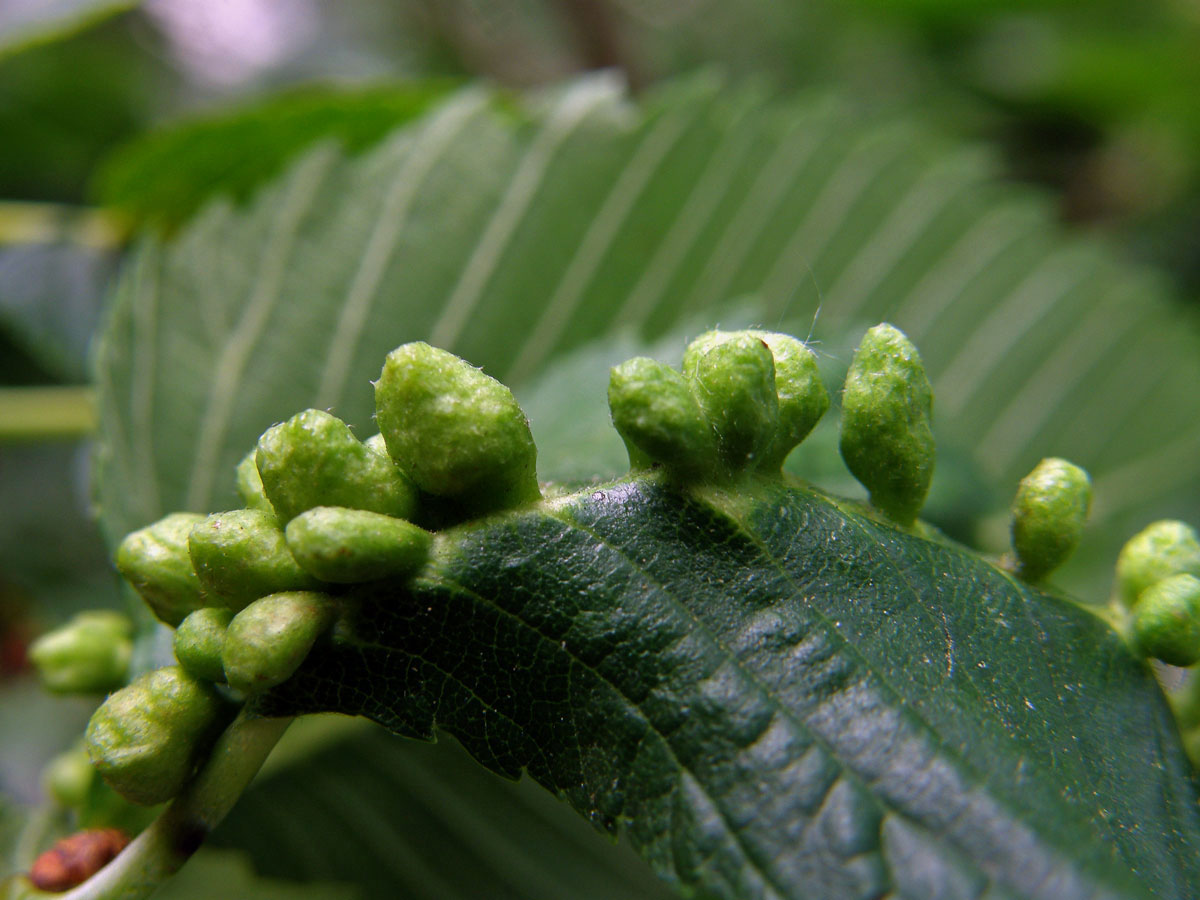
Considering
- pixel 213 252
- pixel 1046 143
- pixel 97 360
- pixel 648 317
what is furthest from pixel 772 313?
pixel 1046 143

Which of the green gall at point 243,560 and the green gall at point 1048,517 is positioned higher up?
the green gall at point 1048,517

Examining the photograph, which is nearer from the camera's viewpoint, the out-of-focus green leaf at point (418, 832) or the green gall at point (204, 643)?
the green gall at point (204, 643)

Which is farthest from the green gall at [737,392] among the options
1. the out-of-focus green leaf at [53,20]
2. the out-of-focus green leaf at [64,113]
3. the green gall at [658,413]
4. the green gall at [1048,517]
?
the out-of-focus green leaf at [64,113]

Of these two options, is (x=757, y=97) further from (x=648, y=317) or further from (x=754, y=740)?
(x=754, y=740)

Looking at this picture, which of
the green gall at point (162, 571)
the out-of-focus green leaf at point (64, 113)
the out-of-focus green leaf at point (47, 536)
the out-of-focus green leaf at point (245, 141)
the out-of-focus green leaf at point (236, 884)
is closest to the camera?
the green gall at point (162, 571)

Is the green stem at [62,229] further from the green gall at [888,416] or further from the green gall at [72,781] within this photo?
the green gall at [888,416]

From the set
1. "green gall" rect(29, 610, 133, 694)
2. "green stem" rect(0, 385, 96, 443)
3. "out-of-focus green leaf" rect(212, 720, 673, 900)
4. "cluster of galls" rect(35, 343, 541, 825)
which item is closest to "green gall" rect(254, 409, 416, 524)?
"cluster of galls" rect(35, 343, 541, 825)

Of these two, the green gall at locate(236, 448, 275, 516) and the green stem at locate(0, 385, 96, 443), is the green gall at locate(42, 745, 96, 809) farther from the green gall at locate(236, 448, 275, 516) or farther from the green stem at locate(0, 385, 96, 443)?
the green stem at locate(0, 385, 96, 443)

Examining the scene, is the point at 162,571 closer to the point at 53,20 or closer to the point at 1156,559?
the point at 1156,559
